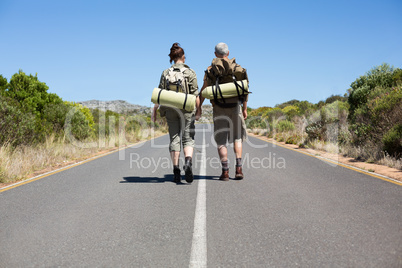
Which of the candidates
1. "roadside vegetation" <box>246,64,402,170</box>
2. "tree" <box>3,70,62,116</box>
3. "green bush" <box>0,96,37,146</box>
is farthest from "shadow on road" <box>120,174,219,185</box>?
"tree" <box>3,70,62,116</box>

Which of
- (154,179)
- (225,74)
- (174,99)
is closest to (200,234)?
(174,99)

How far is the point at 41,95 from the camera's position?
15117 millimetres

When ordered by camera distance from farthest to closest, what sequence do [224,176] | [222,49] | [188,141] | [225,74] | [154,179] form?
[154,179], [224,176], [188,141], [222,49], [225,74]

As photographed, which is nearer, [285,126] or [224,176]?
[224,176]

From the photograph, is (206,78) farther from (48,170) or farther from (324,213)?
(48,170)

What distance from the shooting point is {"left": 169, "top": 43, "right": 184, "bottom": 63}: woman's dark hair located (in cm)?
657

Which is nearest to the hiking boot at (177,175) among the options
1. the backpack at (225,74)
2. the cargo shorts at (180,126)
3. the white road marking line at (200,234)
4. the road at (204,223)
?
the road at (204,223)

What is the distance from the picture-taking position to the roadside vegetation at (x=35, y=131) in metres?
9.44

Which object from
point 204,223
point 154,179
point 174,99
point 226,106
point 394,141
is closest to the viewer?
point 204,223

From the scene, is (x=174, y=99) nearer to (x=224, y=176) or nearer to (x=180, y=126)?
(x=180, y=126)

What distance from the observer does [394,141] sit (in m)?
9.41

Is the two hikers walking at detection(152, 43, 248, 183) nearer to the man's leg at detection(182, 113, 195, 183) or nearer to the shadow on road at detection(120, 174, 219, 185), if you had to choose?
the man's leg at detection(182, 113, 195, 183)

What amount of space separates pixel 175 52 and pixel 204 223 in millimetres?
3509

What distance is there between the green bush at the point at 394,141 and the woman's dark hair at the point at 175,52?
638 centimetres
